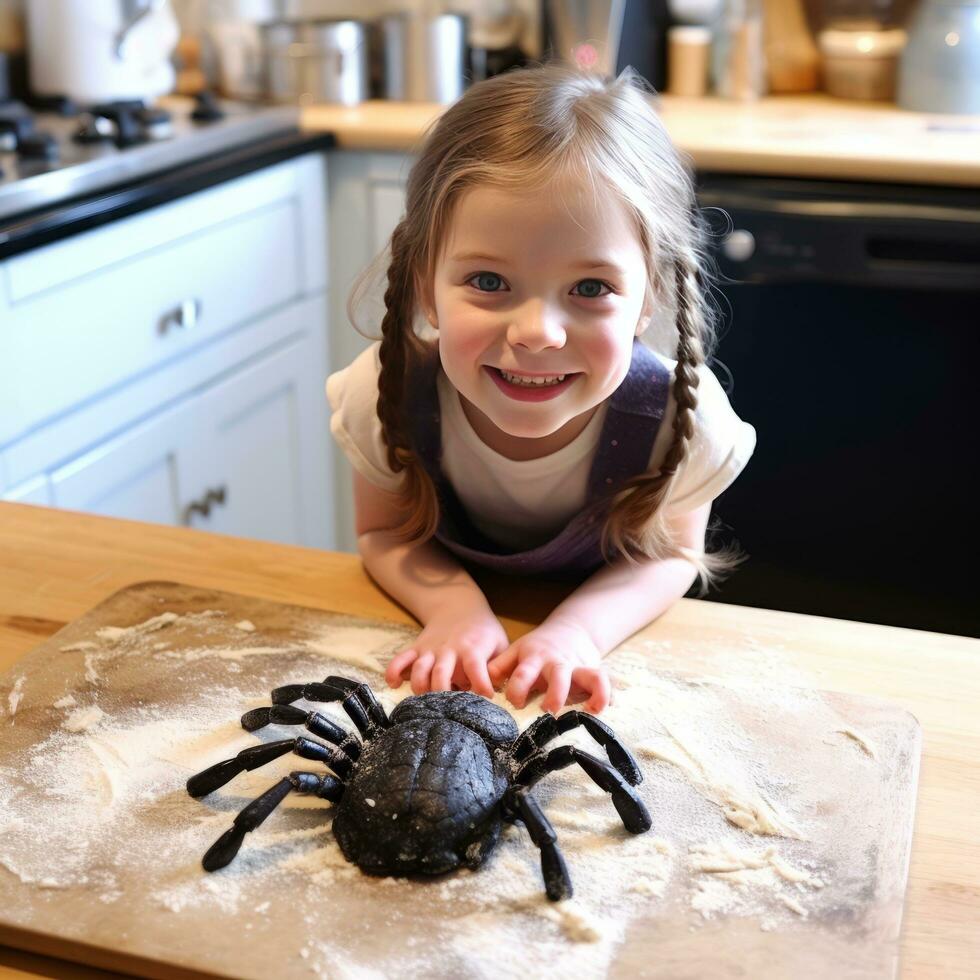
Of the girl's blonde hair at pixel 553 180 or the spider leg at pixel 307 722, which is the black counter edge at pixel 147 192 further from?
the spider leg at pixel 307 722

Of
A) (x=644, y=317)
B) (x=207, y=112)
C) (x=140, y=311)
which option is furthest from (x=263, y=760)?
(x=207, y=112)

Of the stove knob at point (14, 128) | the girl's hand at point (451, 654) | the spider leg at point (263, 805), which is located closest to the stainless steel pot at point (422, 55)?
the stove knob at point (14, 128)

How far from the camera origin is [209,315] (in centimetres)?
194

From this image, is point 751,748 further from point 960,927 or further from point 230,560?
point 230,560

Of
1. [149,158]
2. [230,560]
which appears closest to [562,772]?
[230,560]

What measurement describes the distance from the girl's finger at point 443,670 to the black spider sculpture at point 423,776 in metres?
0.06

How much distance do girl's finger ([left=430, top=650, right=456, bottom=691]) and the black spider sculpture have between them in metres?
0.06

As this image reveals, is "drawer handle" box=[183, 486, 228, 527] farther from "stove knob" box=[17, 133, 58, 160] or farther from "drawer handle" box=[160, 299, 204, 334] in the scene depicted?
"stove knob" box=[17, 133, 58, 160]

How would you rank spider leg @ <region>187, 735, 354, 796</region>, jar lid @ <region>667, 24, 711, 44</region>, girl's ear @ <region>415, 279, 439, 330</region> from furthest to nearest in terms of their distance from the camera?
jar lid @ <region>667, 24, 711, 44</region>, girl's ear @ <region>415, 279, 439, 330</region>, spider leg @ <region>187, 735, 354, 796</region>

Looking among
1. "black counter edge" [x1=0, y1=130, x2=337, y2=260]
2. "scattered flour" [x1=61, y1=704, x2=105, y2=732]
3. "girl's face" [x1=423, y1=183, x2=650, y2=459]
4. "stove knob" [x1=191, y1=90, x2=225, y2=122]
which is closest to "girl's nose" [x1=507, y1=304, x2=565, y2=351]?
"girl's face" [x1=423, y1=183, x2=650, y2=459]

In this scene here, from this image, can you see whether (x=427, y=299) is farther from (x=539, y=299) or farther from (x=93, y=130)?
(x=93, y=130)

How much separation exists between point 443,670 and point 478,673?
2cm

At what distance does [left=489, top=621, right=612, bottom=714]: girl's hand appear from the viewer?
828 millimetres

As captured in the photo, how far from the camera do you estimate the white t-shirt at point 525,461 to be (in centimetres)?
105
